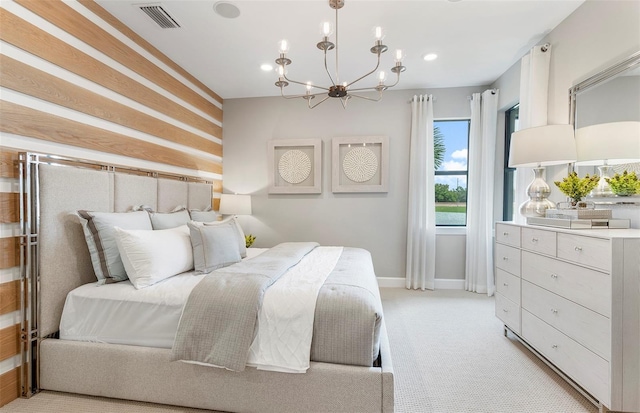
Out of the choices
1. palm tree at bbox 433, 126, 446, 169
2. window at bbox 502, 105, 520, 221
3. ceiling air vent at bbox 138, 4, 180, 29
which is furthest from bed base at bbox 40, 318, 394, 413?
palm tree at bbox 433, 126, 446, 169

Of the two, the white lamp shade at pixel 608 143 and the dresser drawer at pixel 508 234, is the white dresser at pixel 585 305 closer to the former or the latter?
the dresser drawer at pixel 508 234

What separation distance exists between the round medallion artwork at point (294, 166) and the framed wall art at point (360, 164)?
1.29ft

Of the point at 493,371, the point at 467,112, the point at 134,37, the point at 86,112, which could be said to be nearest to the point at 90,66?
the point at 86,112

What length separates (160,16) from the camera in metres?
2.46

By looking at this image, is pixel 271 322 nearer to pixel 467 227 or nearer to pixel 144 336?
pixel 144 336

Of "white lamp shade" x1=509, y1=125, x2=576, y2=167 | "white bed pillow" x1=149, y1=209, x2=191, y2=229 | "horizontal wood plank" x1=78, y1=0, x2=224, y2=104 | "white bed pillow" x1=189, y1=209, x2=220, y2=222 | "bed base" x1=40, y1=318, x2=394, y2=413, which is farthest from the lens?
"white bed pillow" x1=189, y1=209, x2=220, y2=222

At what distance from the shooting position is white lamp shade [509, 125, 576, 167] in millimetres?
2143

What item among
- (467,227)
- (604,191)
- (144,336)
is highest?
(604,191)

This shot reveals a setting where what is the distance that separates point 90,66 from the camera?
7.22 feet

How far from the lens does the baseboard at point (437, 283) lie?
160 inches

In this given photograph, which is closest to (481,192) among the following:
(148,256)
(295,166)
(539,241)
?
(539,241)

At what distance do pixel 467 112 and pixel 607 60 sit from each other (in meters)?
1.99

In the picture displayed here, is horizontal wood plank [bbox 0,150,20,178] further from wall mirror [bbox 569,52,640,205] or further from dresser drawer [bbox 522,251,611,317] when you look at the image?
wall mirror [bbox 569,52,640,205]

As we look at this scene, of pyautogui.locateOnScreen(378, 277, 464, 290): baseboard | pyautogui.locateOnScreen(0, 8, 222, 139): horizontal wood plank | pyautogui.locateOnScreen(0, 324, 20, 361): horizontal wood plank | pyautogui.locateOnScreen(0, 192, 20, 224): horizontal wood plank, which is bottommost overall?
pyautogui.locateOnScreen(378, 277, 464, 290): baseboard
